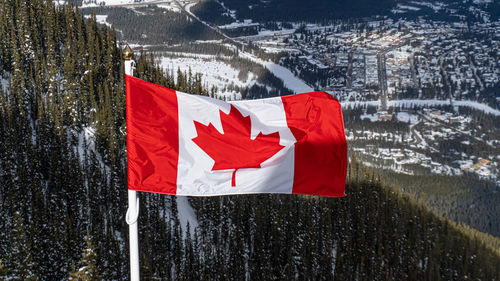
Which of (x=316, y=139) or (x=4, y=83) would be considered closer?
(x=316, y=139)

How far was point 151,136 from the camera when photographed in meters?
14.9

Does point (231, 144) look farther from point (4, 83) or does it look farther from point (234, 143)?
point (4, 83)

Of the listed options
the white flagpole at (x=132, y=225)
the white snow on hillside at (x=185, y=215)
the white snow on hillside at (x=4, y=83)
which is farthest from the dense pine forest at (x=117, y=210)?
the white flagpole at (x=132, y=225)

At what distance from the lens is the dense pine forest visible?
3182 inches

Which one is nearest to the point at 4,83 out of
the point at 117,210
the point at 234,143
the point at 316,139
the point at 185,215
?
the point at 117,210

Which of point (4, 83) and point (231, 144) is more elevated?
point (231, 144)

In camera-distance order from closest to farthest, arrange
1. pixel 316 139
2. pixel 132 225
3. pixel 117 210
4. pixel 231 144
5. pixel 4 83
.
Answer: pixel 132 225
pixel 231 144
pixel 316 139
pixel 117 210
pixel 4 83

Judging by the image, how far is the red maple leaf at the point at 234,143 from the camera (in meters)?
15.7

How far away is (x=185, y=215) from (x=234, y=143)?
89328 millimetres

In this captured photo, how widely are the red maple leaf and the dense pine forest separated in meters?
48.0

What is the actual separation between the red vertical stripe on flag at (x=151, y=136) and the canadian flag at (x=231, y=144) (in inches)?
1.1

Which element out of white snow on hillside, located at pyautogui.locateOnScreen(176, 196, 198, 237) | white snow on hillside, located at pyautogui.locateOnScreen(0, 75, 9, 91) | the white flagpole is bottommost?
white snow on hillside, located at pyautogui.locateOnScreen(176, 196, 198, 237)

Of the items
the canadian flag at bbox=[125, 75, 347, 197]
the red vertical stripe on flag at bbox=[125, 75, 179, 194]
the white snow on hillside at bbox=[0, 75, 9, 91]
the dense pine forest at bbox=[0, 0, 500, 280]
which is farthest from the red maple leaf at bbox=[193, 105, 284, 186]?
the white snow on hillside at bbox=[0, 75, 9, 91]

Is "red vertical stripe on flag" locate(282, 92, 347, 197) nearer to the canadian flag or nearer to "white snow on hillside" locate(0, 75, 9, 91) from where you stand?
the canadian flag
